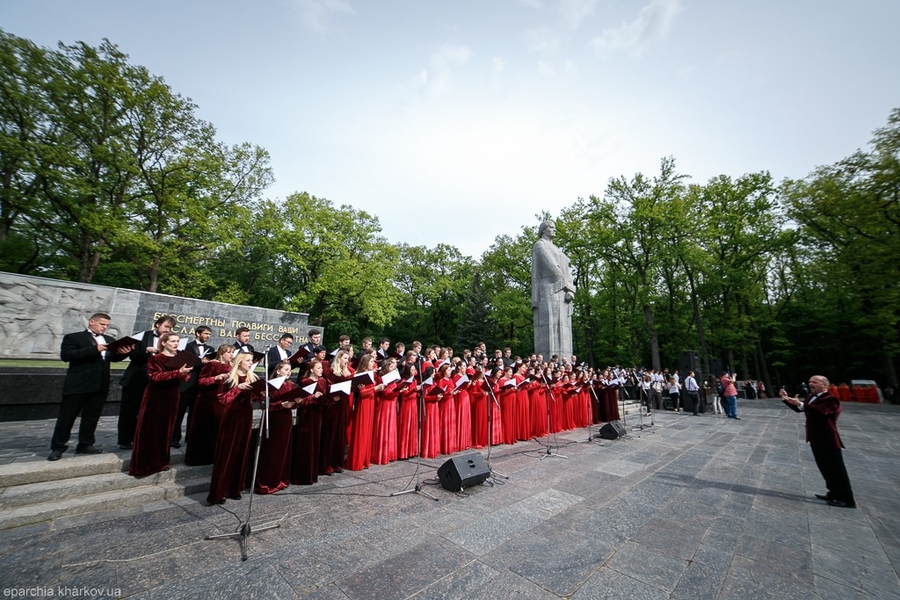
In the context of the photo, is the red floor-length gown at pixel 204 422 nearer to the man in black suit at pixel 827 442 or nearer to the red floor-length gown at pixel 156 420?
the red floor-length gown at pixel 156 420

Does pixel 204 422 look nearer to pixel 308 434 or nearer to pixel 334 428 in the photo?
pixel 308 434

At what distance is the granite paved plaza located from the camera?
2711 mm

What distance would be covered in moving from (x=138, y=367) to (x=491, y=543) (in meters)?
5.73

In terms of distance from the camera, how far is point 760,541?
3.73 m

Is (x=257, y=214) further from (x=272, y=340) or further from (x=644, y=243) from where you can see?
(x=644, y=243)

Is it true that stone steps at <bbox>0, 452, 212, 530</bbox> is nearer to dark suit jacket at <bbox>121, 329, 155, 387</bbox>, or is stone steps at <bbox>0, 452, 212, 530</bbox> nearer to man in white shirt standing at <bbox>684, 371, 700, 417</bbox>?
dark suit jacket at <bbox>121, 329, 155, 387</bbox>

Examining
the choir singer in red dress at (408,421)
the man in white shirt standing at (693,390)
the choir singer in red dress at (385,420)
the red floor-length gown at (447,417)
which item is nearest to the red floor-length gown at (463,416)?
the red floor-length gown at (447,417)

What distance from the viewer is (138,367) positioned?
17.7 feet

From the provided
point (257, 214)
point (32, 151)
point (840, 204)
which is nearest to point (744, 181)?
point (840, 204)

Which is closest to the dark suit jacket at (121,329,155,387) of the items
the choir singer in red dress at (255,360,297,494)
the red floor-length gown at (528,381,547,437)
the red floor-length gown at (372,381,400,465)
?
the choir singer in red dress at (255,360,297,494)

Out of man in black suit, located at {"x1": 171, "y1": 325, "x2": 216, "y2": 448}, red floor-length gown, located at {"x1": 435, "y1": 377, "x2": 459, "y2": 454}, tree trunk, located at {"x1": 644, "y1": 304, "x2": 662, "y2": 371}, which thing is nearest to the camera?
man in black suit, located at {"x1": 171, "y1": 325, "x2": 216, "y2": 448}

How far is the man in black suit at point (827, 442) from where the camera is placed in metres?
4.91

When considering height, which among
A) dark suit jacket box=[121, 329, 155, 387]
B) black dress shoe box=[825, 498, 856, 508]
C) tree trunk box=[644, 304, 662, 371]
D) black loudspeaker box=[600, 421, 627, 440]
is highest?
tree trunk box=[644, 304, 662, 371]

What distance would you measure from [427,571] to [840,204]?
87.0ft
